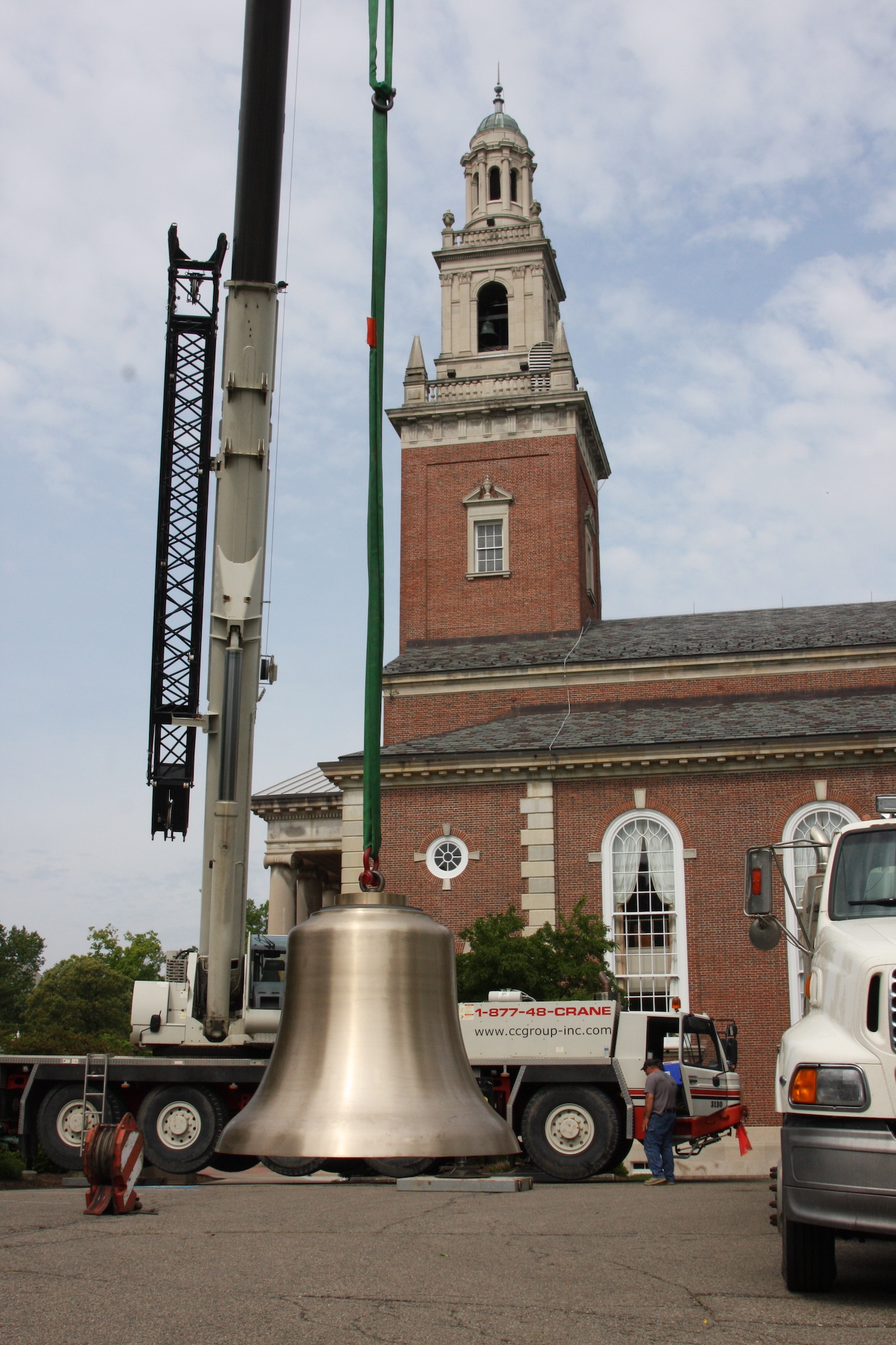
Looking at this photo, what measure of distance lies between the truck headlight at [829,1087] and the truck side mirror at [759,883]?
1.99 m

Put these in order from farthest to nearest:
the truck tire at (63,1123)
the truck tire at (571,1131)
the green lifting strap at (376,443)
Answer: the truck tire at (63,1123) → the truck tire at (571,1131) → the green lifting strap at (376,443)

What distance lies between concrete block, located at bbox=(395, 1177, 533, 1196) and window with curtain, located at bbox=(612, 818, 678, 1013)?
11.7 m

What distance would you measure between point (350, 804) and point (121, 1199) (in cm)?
1753

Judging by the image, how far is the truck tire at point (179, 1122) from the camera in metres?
19.7

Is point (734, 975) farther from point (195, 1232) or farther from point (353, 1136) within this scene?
point (353, 1136)

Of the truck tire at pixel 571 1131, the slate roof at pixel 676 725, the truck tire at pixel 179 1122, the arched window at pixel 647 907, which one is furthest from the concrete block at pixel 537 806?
the truck tire at pixel 179 1122

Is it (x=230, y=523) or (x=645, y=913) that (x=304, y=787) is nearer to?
(x=645, y=913)

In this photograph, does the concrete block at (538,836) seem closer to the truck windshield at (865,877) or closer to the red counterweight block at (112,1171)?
the red counterweight block at (112,1171)

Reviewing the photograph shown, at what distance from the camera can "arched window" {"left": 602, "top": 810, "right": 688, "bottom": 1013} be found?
1149 inches

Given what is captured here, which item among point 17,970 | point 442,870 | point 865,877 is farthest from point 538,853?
point 17,970

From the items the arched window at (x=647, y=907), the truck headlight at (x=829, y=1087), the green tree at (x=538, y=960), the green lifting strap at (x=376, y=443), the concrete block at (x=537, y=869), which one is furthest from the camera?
the concrete block at (x=537, y=869)

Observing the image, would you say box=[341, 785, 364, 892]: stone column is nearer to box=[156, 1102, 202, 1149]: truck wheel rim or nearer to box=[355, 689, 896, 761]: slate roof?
box=[355, 689, 896, 761]: slate roof

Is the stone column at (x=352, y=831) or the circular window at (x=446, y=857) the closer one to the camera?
the stone column at (x=352, y=831)

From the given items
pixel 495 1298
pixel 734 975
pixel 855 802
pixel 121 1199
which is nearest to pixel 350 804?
pixel 734 975
